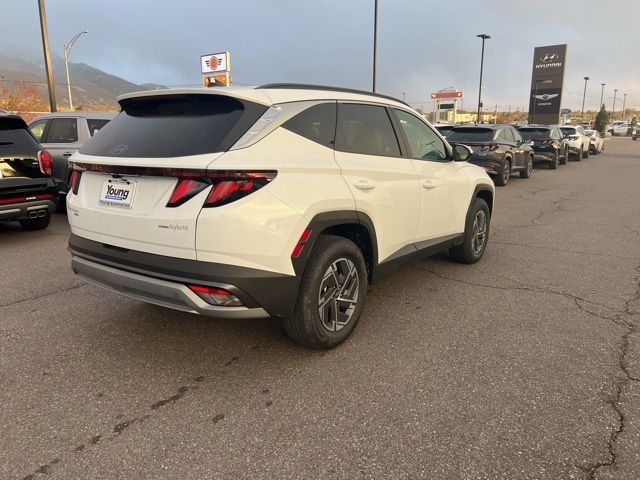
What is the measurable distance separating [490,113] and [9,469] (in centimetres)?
7982

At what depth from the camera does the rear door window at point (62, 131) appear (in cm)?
A: 866

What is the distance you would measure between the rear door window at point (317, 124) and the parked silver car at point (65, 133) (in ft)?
21.5

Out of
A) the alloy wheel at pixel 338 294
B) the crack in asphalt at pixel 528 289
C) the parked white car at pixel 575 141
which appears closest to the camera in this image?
the alloy wheel at pixel 338 294

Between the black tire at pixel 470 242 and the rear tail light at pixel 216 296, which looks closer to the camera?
the rear tail light at pixel 216 296

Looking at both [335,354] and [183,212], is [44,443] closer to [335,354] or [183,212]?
[183,212]

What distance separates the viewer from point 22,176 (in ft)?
21.3

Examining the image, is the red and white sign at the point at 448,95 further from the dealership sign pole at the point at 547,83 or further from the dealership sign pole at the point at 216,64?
the dealership sign pole at the point at 216,64

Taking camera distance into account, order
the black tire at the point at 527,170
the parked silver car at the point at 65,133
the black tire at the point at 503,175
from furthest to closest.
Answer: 1. the black tire at the point at 527,170
2. the black tire at the point at 503,175
3. the parked silver car at the point at 65,133

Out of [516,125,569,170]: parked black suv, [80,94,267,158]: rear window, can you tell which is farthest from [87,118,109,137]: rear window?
[516,125,569,170]: parked black suv

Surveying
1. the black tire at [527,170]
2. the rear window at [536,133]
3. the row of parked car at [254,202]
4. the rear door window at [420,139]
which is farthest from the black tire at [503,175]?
the row of parked car at [254,202]

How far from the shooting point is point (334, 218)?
322 cm

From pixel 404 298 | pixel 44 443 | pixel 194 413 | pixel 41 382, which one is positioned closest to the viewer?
pixel 44 443

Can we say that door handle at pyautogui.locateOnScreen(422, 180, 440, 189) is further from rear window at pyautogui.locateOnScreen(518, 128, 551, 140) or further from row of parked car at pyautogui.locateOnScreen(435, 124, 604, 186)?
rear window at pyautogui.locateOnScreen(518, 128, 551, 140)

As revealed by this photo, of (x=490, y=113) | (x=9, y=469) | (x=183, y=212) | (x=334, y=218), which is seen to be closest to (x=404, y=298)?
(x=334, y=218)
